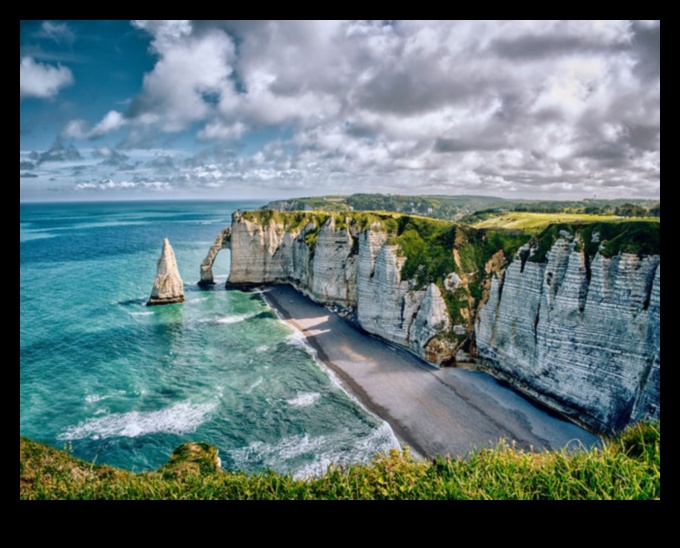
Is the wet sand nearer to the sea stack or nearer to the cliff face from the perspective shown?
the cliff face

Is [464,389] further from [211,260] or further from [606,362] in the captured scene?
[211,260]

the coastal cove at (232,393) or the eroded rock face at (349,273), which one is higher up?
the eroded rock face at (349,273)

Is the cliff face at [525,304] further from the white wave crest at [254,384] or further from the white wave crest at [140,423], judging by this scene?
the white wave crest at [140,423]

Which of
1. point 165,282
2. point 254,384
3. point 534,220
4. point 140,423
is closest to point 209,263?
point 165,282

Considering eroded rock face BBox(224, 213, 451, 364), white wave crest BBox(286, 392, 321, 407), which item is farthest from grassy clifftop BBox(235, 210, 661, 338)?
white wave crest BBox(286, 392, 321, 407)

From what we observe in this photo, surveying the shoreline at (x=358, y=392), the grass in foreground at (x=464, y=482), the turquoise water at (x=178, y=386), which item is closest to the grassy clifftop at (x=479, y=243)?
the shoreline at (x=358, y=392)
